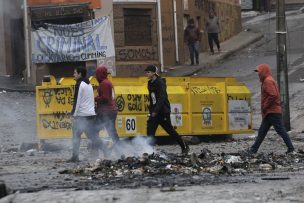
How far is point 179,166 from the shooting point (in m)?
11.5

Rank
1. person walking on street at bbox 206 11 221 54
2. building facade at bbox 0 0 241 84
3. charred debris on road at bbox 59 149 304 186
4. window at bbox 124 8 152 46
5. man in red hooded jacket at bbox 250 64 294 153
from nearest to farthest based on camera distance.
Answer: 1. charred debris on road at bbox 59 149 304 186
2. man in red hooded jacket at bbox 250 64 294 153
3. building facade at bbox 0 0 241 84
4. window at bbox 124 8 152 46
5. person walking on street at bbox 206 11 221 54

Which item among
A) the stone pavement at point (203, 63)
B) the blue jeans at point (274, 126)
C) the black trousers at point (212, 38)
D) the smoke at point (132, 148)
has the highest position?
the black trousers at point (212, 38)

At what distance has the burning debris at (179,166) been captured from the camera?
36.3 ft

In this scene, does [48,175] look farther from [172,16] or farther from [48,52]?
[172,16]

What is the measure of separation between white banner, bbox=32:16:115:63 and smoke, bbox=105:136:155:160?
459 inches

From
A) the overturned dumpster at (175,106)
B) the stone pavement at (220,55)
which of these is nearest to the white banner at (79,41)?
the stone pavement at (220,55)

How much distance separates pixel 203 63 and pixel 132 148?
1615 cm

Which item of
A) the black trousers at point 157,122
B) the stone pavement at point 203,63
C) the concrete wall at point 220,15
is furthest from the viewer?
the concrete wall at point 220,15

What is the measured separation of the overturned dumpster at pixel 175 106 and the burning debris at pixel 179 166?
4.19m

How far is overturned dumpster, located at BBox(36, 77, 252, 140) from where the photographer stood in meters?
16.4

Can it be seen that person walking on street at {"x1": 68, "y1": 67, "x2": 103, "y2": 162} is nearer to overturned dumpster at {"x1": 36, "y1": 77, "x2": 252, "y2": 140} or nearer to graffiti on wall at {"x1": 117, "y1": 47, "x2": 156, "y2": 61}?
overturned dumpster at {"x1": 36, "y1": 77, "x2": 252, "y2": 140}

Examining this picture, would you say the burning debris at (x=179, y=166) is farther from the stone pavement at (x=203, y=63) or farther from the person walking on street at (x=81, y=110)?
the stone pavement at (x=203, y=63)

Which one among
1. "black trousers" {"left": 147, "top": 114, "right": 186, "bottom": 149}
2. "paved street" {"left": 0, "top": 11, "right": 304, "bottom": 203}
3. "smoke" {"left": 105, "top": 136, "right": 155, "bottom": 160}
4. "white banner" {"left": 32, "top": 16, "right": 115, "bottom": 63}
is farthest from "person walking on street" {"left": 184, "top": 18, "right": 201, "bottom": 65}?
"black trousers" {"left": 147, "top": 114, "right": 186, "bottom": 149}

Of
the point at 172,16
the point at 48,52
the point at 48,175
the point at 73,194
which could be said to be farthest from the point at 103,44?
the point at 73,194
